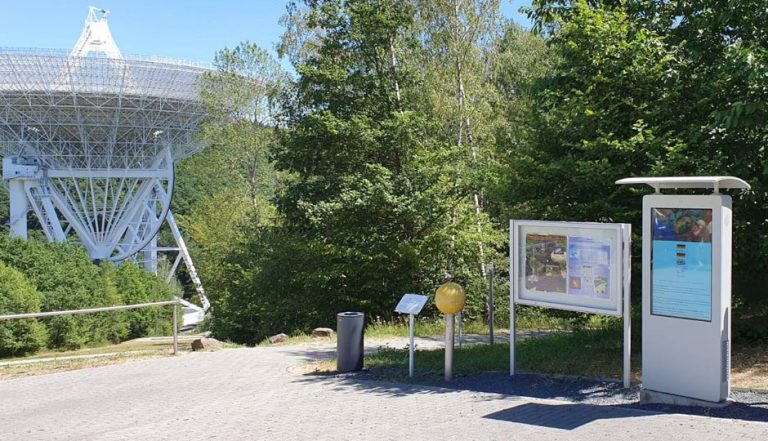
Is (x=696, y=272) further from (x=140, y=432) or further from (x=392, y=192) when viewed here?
(x=392, y=192)

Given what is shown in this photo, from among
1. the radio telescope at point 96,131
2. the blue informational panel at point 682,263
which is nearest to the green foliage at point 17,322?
the radio telescope at point 96,131

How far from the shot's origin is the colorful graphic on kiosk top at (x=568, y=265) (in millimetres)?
8281

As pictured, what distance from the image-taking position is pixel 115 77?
36.5m

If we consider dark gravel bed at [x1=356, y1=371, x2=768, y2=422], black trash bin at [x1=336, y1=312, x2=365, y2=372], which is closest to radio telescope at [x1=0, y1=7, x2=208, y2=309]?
black trash bin at [x1=336, y1=312, x2=365, y2=372]

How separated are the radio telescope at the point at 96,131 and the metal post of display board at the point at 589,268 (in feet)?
106

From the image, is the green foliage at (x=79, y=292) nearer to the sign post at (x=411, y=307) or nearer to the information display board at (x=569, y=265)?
the sign post at (x=411, y=307)

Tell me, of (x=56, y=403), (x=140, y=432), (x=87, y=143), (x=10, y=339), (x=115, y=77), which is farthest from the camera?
(x=87, y=143)

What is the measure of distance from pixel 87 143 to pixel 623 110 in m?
37.0

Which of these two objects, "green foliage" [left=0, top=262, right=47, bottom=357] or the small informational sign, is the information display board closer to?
the small informational sign

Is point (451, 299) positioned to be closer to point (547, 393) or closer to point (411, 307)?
point (411, 307)

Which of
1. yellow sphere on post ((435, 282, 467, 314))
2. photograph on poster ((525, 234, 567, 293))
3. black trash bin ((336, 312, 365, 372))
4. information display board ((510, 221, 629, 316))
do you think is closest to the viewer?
information display board ((510, 221, 629, 316))

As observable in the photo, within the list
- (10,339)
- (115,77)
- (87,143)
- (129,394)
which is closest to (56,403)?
(129,394)

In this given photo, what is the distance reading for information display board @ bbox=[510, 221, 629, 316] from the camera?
26.7 feet

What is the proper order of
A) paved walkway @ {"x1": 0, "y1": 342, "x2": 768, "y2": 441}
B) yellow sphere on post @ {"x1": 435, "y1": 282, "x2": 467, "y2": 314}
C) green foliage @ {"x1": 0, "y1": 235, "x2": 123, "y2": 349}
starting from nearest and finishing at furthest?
paved walkway @ {"x1": 0, "y1": 342, "x2": 768, "y2": 441}
yellow sphere on post @ {"x1": 435, "y1": 282, "x2": 467, "y2": 314}
green foliage @ {"x1": 0, "y1": 235, "x2": 123, "y2": 349}
